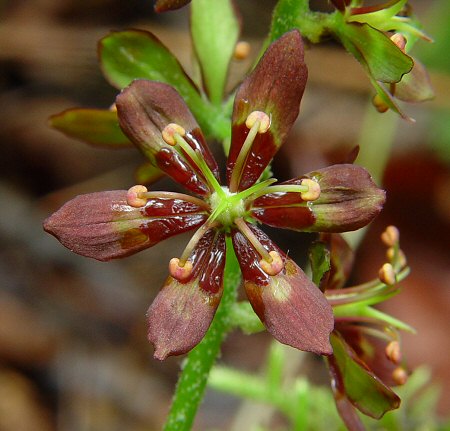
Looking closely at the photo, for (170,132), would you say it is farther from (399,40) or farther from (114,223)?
(399,40)

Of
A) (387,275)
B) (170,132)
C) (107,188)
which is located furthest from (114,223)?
(107,188)

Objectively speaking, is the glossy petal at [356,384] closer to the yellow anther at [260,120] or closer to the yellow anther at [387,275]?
the yellow anther at [387,275]

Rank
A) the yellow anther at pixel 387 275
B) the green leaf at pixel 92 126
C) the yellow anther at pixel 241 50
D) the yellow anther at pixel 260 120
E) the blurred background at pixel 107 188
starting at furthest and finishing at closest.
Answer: the blurred background at pixel 107 188
the yellow anther at pixel 241 50
the green leaf at pixel 92 126
the yellow anther at pixel 387 275
the yellow anther at pixel 260 120

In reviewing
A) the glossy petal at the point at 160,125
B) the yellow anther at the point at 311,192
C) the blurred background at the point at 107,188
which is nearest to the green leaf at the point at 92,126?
the glossy petal at the point at 160,125

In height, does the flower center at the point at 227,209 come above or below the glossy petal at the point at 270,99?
below

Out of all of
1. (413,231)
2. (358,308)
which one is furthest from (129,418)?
(358,308)

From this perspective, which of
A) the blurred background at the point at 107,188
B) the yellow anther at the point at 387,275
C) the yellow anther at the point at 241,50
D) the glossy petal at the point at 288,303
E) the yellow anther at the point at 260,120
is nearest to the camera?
the glossy petal at the point at 288,303

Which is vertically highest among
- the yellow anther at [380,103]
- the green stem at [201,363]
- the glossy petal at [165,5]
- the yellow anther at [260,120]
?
the glossy petal at [165,5]

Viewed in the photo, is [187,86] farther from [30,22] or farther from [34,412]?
[30,22]
